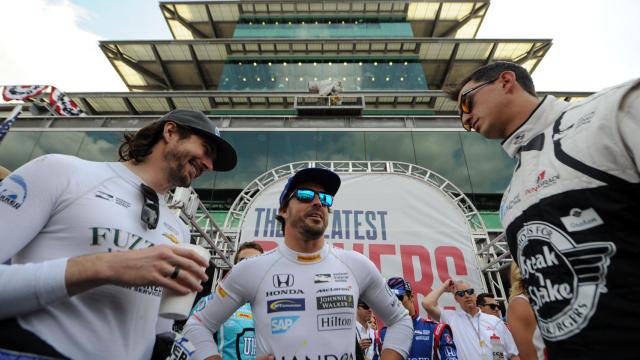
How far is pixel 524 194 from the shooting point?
155cm

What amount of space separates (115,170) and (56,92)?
20351 mm

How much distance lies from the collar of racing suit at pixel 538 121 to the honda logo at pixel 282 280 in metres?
1.75

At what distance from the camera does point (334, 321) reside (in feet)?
6.51

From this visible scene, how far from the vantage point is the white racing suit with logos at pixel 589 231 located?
3.68ft

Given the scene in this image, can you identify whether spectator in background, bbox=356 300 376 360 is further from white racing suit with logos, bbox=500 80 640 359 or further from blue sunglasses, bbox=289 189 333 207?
white racing suit with logos, bbox=500 80 640 359

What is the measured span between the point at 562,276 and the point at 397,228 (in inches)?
261

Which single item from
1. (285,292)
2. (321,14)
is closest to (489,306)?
(285,292)

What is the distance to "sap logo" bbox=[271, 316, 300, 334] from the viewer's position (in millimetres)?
1924

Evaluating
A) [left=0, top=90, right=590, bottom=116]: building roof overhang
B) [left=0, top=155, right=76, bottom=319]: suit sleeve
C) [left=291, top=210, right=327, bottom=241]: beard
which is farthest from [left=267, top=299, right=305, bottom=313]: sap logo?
[left=0, top=90, right=590, bottom=116]: building roof overhang

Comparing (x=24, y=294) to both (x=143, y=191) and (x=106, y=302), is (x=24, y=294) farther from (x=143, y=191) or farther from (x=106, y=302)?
(x=143, y=191)

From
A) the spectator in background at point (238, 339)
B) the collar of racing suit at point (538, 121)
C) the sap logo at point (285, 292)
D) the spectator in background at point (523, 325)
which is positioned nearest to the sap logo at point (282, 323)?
the sap logo at point (285, 292)

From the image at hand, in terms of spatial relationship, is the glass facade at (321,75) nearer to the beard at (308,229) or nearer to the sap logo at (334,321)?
the beard at (308,229)

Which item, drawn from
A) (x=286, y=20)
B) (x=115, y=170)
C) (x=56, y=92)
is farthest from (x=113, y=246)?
(x=286, y=20)

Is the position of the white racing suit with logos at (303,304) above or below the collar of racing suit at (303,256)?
below
